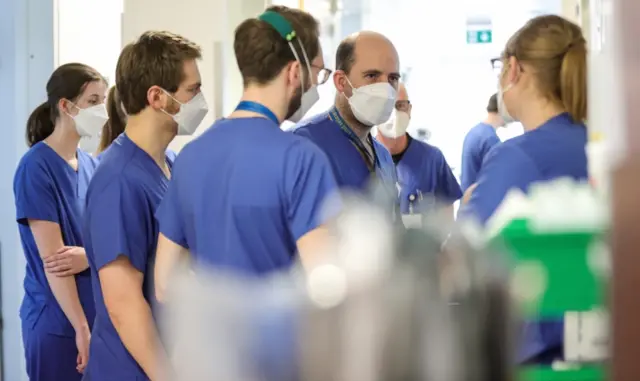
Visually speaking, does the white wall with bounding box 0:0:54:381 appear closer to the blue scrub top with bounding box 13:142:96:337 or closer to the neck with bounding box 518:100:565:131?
the blue scrub top with bounding box 13:142:96:337

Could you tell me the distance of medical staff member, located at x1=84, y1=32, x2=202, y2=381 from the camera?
4.95ft

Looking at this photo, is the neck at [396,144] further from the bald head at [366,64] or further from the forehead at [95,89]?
the forehead at [95,89]

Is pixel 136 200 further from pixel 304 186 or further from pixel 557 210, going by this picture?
pixel 557 210

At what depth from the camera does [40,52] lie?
294cm

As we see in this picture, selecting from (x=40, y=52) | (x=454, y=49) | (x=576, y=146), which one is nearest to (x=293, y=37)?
(x=576, y=146)

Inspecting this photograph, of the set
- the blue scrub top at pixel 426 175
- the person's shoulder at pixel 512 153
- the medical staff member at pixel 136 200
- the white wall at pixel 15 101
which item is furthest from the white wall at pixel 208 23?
the person's shoulder at pixel 512 153

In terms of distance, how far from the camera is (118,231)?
5.01 feet

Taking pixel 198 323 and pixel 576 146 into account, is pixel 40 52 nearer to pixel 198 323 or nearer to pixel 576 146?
pixel 576 146

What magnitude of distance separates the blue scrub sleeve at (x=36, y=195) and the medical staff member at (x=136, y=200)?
0.62 meters

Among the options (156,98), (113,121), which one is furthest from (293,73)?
(113,121)

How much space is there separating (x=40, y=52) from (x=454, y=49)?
480 cm

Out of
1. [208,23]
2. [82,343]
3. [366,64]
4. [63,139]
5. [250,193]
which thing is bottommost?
[82,343]

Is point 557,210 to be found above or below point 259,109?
below

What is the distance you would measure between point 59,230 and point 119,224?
824 mm
